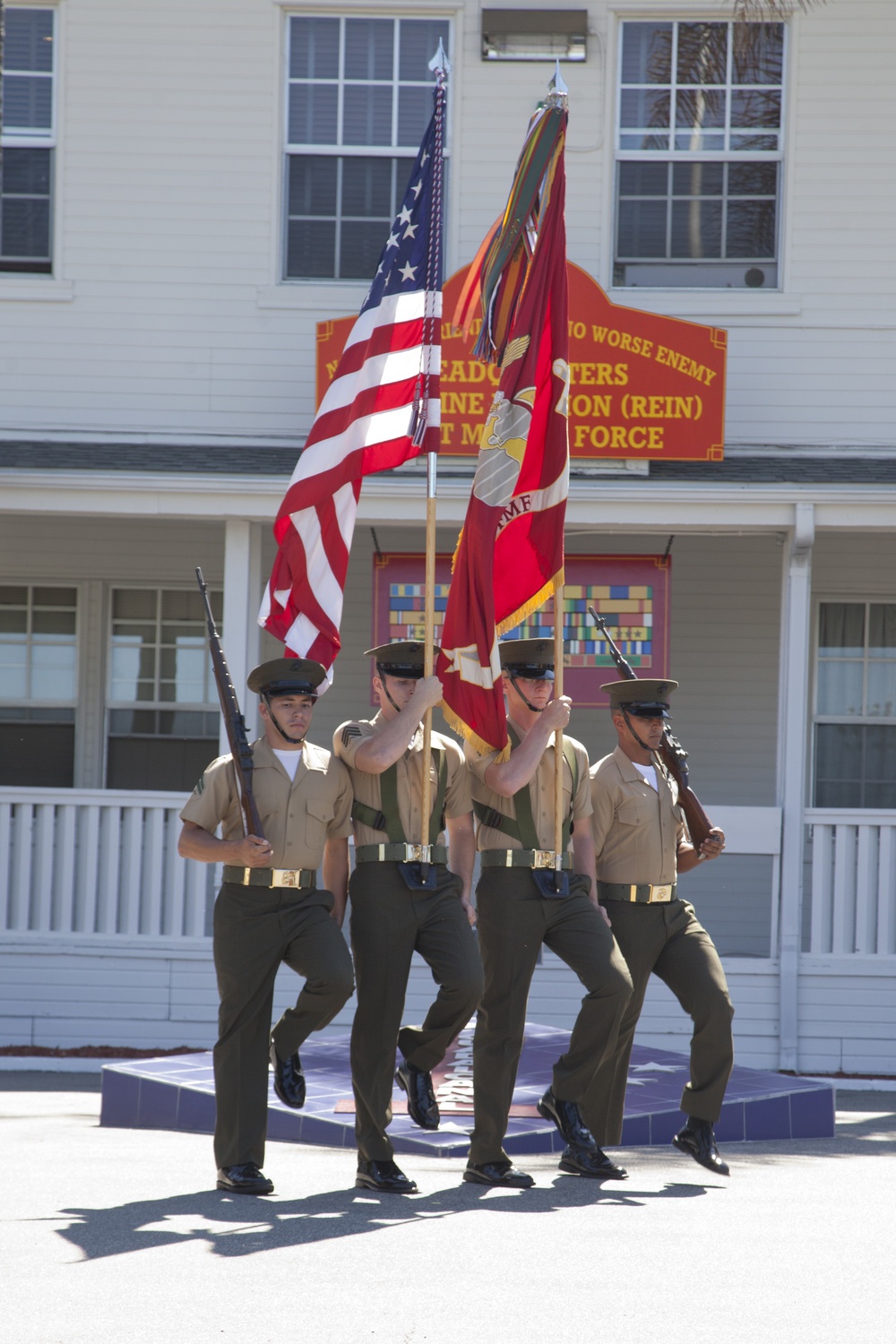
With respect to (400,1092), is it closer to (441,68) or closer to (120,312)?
(441,68)

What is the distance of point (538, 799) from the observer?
19.8 feet

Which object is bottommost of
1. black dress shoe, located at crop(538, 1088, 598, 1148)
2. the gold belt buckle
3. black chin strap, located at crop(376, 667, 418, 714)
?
black dress shoe, located at crop(538, 1088, 598, 1148)

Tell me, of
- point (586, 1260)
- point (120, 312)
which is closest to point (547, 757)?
point (586, 1260)

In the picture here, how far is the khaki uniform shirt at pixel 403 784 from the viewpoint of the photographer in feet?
19.1

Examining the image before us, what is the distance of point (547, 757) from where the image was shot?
19.9 feet

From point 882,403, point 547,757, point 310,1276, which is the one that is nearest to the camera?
point 310,1276

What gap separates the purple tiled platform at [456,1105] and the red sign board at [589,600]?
313cm

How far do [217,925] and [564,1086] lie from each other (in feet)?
4.66

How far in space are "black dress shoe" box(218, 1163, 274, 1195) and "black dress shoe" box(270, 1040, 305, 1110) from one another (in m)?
0.26

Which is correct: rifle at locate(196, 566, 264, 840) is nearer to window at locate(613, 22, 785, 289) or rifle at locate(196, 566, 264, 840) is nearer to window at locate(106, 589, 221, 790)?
window at locate(106, 589, 221, 790)

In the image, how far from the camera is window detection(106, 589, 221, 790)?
11.9 metres

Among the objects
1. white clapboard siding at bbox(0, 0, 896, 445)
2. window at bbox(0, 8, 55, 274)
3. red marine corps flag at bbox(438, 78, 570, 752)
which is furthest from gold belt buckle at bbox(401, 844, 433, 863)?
window at bbox(0, 8, 55, 274)

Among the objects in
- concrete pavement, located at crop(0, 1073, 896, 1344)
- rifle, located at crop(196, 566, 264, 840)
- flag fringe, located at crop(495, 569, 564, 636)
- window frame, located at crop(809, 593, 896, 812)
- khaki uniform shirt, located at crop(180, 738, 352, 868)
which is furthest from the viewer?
window frame, located at crop(809, 593, 896, 812)

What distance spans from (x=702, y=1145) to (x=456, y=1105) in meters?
1.56
